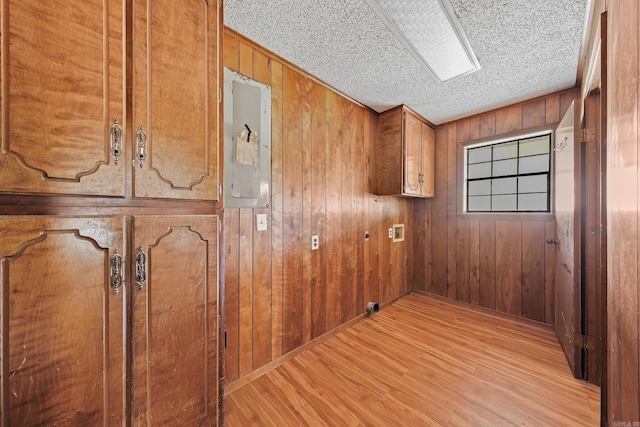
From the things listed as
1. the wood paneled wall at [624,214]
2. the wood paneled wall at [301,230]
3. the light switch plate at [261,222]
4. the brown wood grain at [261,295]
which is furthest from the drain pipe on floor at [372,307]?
the wood paneled wall at [624,214]

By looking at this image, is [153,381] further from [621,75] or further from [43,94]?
[621,75]

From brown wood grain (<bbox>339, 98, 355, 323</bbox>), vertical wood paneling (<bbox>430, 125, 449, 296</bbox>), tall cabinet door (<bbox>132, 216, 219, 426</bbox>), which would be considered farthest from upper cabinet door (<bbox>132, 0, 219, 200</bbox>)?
vertical wood paneling (<bbox>430, 125, 449, 296</bbox>)

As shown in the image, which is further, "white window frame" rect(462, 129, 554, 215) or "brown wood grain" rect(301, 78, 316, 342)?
"white window frame" rect(462, 129, 554, 215)

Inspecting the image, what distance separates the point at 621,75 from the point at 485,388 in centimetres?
190

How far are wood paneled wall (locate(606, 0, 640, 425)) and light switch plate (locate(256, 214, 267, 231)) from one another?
172cm

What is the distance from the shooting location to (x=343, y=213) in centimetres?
245

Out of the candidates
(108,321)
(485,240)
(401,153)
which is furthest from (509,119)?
(108,321)

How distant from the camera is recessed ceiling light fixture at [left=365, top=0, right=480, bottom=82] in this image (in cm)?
133

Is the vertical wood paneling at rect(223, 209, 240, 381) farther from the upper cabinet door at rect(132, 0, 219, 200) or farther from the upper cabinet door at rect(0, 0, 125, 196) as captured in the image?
the upper cabinet door at rect(0, 0, 125, 196)

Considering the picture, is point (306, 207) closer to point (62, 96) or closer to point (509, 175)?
point (62, 96)

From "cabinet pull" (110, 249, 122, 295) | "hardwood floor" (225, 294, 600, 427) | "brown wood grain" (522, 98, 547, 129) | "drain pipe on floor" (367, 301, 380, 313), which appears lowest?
"hardwood floor" (225, 294, 600, 427)

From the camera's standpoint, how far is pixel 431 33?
1539 millimetres

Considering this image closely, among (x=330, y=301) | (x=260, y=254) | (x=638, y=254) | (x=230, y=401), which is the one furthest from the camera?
(x=330, y=301)

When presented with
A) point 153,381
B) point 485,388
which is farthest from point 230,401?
point 485,388
